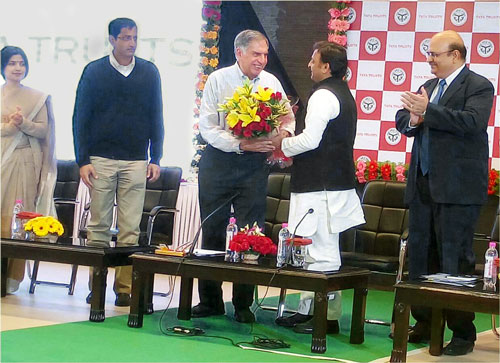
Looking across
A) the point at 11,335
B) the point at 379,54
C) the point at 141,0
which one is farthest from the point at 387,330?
the point at 141,0

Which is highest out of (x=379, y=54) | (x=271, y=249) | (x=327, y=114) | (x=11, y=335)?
(x=379, y=54)

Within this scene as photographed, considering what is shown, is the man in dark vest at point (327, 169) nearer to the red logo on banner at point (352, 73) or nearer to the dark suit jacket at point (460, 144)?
the dark suit jacket at point (460, 144)

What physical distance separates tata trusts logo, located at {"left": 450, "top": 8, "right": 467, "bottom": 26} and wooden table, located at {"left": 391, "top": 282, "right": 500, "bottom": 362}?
365 centimetres

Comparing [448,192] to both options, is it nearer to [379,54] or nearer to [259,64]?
[259,64]

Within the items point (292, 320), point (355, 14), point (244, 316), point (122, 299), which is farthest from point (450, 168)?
point (355, 14)

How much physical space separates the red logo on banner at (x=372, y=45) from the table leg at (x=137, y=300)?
3.63 metres

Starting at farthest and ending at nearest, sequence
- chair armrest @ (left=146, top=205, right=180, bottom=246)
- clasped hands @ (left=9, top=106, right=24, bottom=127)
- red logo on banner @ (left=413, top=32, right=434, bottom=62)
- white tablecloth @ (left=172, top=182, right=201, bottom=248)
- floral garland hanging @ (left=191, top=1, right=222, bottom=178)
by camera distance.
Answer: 1. floral garland hanging @ (left=191, top=1, right=222, bottom=178)
2. white tablecloth @ (left=172, top=182, right=201, bottom=248)
3. red logo on banner @ (left=413, top=32, right=434, bottom=62)
4. chair armrest @ (left=146, top=205, right=180, bottom=246)
5. clasped hands @ (left=9, top=106, right=24, bottom=127)

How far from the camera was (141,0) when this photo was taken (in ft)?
29.0

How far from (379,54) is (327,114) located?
3055 mm

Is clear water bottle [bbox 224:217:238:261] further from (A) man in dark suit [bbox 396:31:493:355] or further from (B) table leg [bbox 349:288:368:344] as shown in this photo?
(A) man in dark suit [bbox 396:31:493:355]

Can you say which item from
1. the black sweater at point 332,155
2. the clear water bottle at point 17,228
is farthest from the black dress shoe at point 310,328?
the clear water bottle at point 17,228

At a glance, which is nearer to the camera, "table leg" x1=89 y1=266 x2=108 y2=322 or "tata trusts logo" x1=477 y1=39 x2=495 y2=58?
"table leg" x1=89 y1=266 x2=108 y2=322

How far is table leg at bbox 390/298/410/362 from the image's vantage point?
14.3 ft

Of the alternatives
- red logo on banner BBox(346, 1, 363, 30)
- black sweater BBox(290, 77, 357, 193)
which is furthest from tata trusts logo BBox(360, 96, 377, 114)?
black sweater BBox(290, 77, 357, 193)
